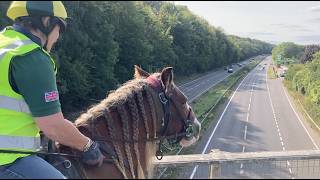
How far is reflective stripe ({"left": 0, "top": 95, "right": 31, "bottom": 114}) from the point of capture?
279 centimetres

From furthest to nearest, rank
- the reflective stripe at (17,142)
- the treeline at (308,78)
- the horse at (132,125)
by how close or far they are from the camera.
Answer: the treeline at (308,78) → the horse at (132,125) → the reflective stripe at (17,142)

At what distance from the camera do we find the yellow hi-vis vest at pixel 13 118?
108 inches

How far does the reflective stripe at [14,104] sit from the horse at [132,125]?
16.8 inches

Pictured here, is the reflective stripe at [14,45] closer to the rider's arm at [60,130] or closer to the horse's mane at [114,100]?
the rider's arm at [60,130]

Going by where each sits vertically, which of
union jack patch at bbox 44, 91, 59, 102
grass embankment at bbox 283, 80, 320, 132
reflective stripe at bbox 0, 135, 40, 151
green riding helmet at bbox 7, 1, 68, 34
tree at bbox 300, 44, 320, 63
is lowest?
grass embankment at bbox 283, 80, 320, 132

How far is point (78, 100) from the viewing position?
25453mm

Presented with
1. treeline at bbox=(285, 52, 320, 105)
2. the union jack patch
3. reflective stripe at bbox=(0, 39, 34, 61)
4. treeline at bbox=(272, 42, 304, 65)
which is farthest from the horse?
treeline at bbox=(272, 42, 304, 65)

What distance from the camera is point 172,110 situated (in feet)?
13.2

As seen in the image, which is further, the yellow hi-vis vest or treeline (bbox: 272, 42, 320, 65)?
treeline (bbox: 272, 42, 320, 65)

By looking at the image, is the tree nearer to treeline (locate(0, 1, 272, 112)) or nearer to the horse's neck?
the horse's neck

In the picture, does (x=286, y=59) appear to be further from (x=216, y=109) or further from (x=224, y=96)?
(x=224, y=96)

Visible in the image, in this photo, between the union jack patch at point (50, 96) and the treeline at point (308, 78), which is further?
the treeline at point (308, 78)

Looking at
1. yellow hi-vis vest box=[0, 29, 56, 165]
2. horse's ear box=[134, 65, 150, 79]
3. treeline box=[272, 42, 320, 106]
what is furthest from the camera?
treeline box=[272, 42, 320, 106]

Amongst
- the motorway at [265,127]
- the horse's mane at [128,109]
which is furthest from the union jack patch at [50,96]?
the motorway at [265,127]
